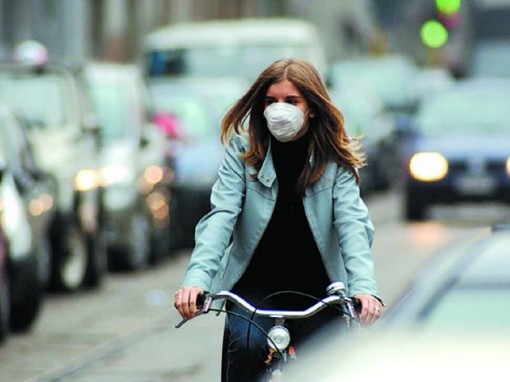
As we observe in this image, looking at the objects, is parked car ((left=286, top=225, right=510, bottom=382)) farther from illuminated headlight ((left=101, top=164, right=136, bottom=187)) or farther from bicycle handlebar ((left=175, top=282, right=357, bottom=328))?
illuminated headlight ((left=101, top=164, right=136, bottom=187))

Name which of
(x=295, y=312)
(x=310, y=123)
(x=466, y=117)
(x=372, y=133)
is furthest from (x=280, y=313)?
(x=372, y=133)

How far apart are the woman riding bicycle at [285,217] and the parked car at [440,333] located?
15.8 inches

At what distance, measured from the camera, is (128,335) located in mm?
14320

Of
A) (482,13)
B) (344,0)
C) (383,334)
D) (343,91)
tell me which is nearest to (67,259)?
(383,334)

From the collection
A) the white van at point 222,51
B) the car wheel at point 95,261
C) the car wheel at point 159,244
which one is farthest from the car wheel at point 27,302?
the white van at point 222,51

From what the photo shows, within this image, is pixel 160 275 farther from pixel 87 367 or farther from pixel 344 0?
pixel 344 0

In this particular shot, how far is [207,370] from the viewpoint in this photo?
12.1 meters

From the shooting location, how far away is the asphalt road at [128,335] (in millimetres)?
12070

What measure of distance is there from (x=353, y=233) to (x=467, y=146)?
1943cm

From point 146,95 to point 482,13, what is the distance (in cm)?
2127

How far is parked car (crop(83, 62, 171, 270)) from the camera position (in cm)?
1934

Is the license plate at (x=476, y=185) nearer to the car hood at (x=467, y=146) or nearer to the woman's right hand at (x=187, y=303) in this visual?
the car hood at (x=467, y=146)

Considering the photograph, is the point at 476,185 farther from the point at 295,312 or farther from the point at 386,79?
the point at 295,312

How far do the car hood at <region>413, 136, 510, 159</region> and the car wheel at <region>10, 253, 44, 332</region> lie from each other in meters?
11.6
